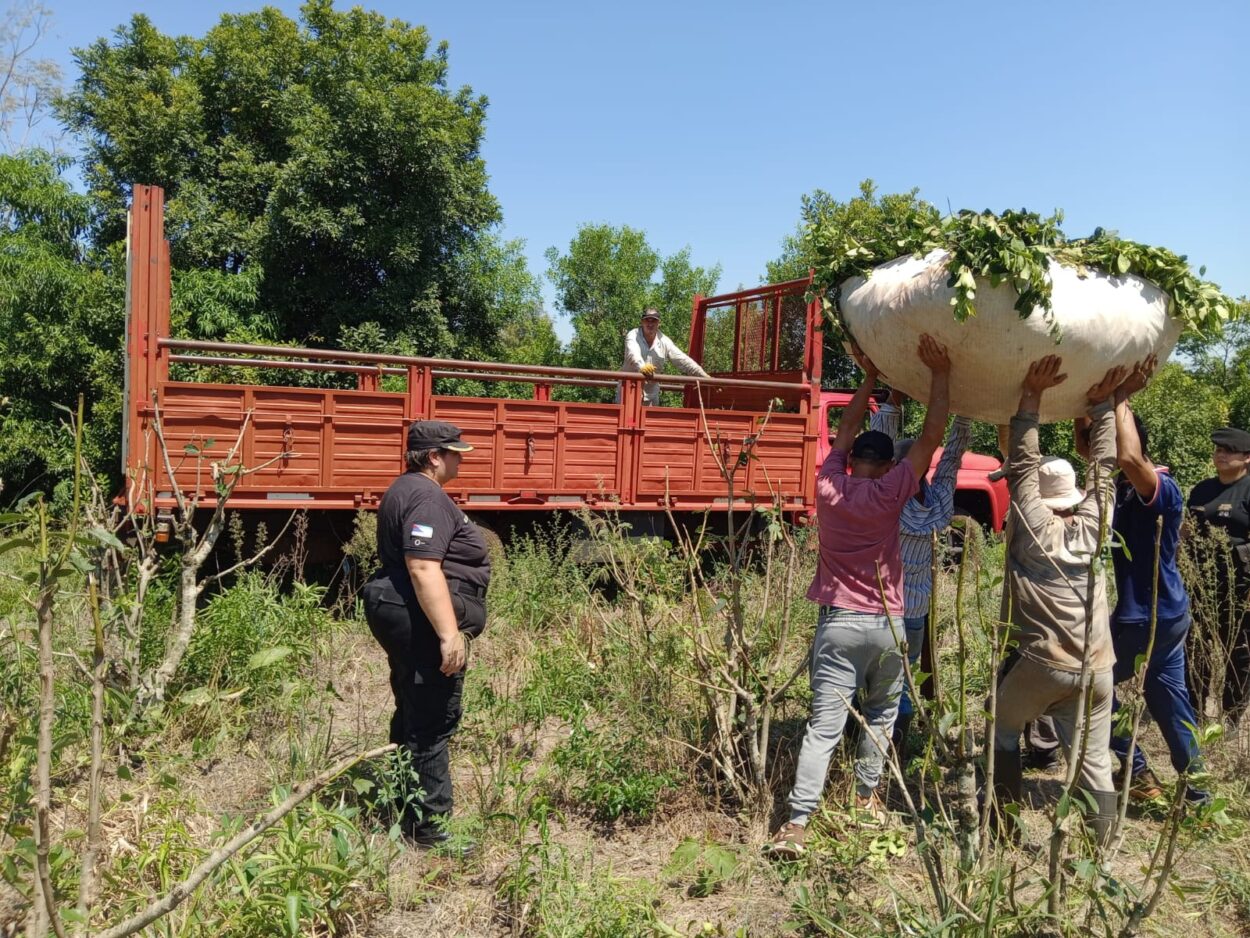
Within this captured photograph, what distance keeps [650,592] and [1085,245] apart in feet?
7.71

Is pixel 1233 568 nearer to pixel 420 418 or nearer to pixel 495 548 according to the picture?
pixel 495 548

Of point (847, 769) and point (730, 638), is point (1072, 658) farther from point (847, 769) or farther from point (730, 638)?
point (730, 638)

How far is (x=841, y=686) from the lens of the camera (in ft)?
10.8

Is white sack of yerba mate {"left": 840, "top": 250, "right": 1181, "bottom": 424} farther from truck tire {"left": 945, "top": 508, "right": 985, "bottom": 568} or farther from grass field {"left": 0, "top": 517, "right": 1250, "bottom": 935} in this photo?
grass field {"left": 0, "top": 517, "right": 1250, "bottom": 935}

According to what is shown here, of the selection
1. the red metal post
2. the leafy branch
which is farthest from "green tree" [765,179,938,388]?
the red metal post

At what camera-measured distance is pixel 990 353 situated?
3021 mm

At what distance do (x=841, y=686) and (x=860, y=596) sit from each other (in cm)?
33

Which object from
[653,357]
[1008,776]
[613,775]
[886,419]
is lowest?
[613,775]

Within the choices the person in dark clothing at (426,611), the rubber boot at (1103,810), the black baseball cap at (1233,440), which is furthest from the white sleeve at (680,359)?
the rubber boot at (1103,810)

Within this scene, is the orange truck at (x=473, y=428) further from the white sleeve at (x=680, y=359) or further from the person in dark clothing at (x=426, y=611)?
the person in dark clothing at (x=426, y=611)

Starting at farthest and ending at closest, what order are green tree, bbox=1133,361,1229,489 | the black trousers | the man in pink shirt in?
green tree, bbox=1133,361,1229,489 → the black trousers → the man in pink shirt

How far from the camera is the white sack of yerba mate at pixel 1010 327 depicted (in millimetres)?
2924

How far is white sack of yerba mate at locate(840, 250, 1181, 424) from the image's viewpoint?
9.59ft

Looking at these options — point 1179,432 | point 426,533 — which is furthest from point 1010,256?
point 1179,432
